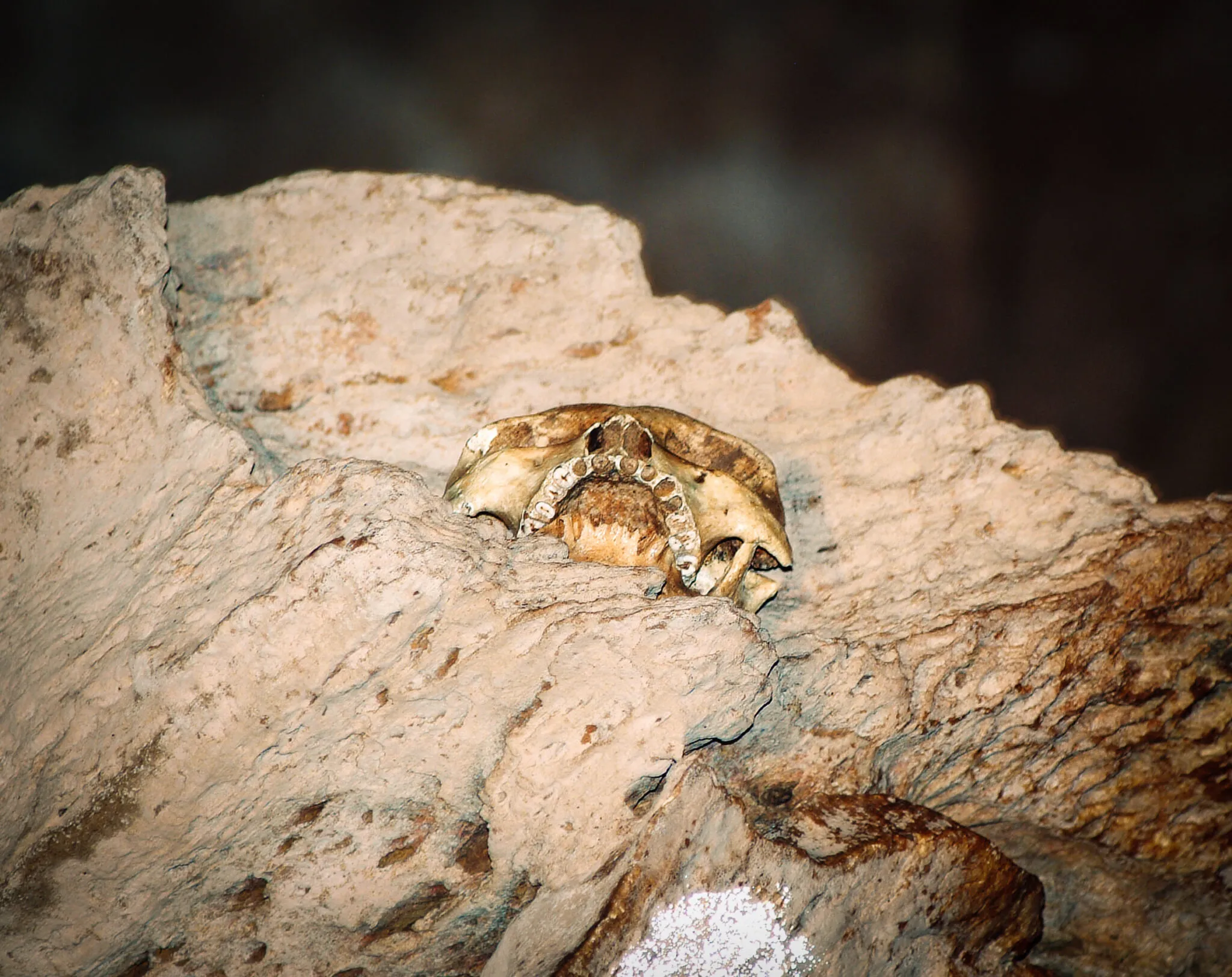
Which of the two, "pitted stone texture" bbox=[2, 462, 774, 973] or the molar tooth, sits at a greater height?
the molar tooth

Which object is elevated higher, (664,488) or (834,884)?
(664,488)

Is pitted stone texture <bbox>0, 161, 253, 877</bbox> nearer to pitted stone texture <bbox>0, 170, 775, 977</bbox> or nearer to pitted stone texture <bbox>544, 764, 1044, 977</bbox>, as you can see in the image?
pitted stone texture <bbox>0, 170, 775, 977</bbox>

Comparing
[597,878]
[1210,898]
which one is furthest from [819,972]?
[1210,898]

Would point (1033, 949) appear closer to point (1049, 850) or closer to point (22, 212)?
point (1049, 850)

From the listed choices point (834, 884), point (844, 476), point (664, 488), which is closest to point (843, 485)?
point (844, 476)

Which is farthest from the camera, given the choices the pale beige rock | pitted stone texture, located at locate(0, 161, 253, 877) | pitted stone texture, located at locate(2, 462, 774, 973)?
the pale beige rock

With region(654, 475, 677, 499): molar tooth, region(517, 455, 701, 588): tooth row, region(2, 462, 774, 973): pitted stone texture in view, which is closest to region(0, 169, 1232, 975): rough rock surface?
region(2, 462, 774, 973): pitted stone texture

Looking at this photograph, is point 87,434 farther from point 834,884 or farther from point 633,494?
point 834,884

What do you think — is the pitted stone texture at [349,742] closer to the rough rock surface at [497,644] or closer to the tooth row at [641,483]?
the rough rock surface at [497,644]
